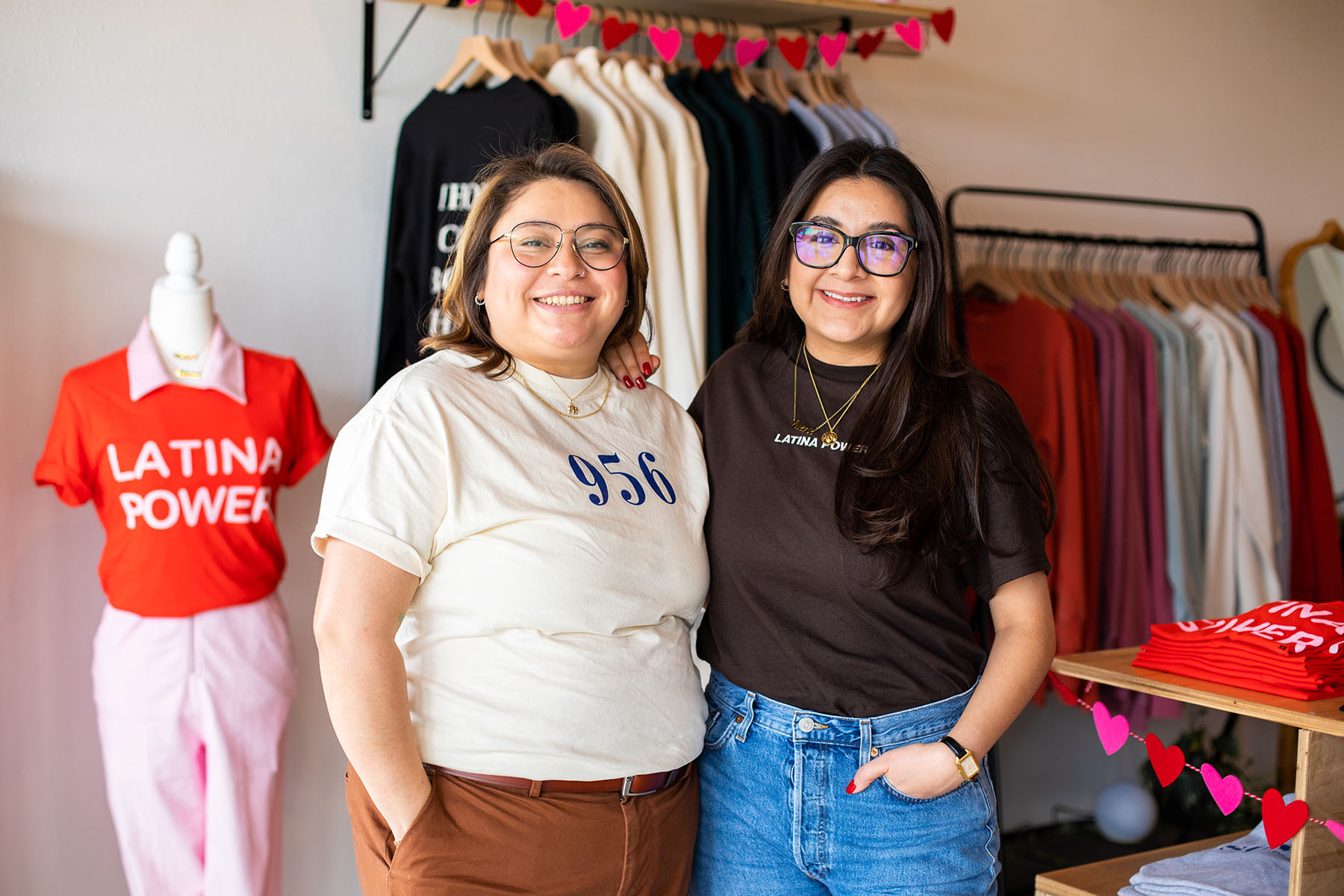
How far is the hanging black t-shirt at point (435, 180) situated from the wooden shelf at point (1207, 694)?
4.92 ft

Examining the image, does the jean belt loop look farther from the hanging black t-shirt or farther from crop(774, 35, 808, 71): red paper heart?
crop(774, 35, 808, 71): red paper heart

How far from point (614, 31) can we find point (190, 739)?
174cm

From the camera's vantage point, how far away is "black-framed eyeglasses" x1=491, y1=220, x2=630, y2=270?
5.03ft

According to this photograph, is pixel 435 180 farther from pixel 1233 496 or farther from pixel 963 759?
pixel 1233 496

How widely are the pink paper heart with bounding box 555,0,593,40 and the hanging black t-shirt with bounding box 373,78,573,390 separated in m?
0.15

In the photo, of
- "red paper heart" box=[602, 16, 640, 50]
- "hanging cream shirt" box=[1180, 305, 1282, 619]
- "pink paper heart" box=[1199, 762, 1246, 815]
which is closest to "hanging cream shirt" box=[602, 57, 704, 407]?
"red paper heart" box=[602, 16, 640, 50]

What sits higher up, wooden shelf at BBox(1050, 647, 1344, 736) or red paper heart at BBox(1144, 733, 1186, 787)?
wooden shelf at BBox(1050, 647, 1344, 736)

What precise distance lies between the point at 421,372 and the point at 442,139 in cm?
132

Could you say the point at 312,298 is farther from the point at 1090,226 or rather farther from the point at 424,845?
the point at 1090,226

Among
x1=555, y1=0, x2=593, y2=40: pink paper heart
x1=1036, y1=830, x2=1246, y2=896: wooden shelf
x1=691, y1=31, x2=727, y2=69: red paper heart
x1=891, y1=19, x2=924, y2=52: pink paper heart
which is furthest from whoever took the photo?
x1=891, y1=19, x2=924, y2=52: pink paper heart

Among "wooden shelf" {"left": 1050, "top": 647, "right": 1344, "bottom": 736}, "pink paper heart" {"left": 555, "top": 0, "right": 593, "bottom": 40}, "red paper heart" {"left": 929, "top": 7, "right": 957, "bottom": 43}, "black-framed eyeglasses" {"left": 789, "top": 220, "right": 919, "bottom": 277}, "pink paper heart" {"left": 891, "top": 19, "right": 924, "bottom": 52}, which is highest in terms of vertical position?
"red paper heart" {"left": 929, "top": 7, "right": 957, "bottom": 43}

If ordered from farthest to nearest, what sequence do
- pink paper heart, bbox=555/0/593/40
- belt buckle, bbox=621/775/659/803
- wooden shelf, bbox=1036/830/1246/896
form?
pink paper heart, bbox=555/0/593/40 < wooden shelf, bbox=1036/830/1246/896 < belt buckle, bbox=621/775/659/803

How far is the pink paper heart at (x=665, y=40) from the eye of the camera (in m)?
2.64

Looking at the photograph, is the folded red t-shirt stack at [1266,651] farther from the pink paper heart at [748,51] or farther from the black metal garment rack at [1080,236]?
the pink paper heart at [748,51]
